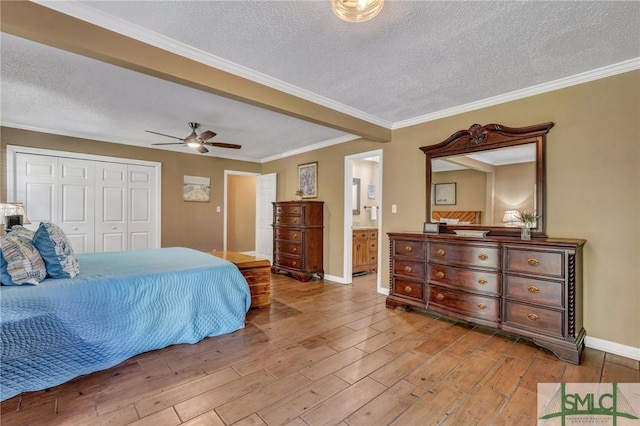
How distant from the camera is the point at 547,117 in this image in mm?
2863

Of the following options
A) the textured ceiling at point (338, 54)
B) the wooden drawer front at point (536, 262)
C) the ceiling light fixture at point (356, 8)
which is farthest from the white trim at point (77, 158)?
the wooden drawer front at point (536, 262)

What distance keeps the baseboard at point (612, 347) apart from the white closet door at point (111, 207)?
6347mm

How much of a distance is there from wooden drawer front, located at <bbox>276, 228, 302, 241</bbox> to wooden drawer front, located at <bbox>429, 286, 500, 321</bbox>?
2458mm

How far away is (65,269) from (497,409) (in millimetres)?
3151

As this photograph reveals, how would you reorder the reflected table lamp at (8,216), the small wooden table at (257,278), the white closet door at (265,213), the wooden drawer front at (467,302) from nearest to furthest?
the wooden drawer front at (467,302) → the reflected table lamp at (8,216) → the small wooden table at (257,278) → the white closet door at (265,213)

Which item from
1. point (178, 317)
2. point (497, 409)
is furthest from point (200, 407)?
point (497, 409)

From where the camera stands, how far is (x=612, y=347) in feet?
8.29

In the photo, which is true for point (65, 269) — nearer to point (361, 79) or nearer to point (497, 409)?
point (361, 79)

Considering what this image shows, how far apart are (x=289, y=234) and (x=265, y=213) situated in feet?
4.69

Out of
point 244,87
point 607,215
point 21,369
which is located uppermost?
point 244,87

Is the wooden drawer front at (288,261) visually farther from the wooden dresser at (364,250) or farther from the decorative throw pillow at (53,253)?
the decorative throw pillow at (53,253)

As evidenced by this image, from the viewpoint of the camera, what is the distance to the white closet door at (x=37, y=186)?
428 centimetres

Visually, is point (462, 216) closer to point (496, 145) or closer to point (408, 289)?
point (496, 145)

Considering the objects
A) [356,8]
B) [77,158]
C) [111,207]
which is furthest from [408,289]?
[77,158]
